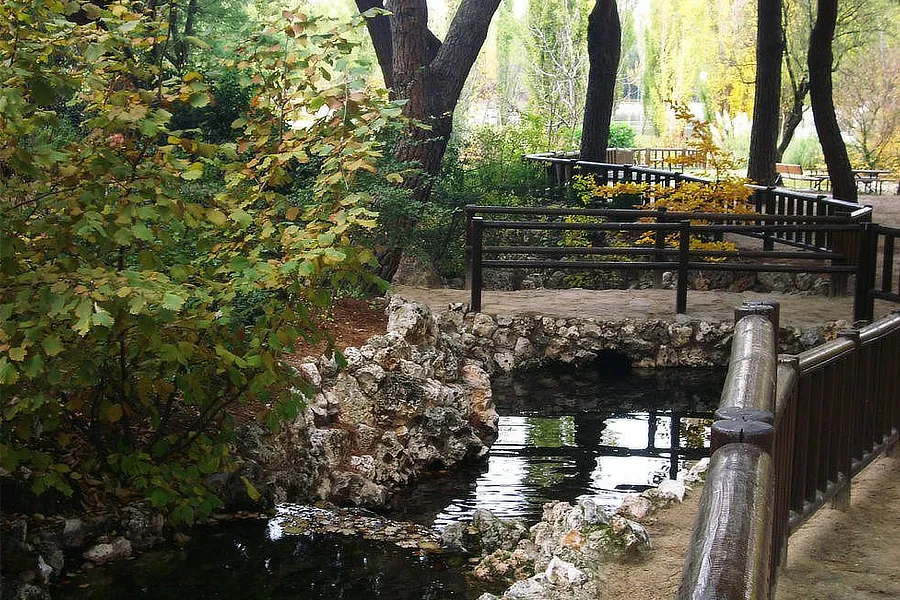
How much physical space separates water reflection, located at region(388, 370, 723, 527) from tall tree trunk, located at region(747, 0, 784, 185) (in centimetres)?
713

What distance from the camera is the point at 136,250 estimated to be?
5879 millimetres

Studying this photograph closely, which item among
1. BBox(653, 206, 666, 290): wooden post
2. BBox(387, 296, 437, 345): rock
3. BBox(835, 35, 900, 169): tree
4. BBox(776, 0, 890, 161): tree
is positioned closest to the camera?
BBox(387, 296, 437, 345): rock

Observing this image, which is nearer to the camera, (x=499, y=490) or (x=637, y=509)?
(x=637, y=509)

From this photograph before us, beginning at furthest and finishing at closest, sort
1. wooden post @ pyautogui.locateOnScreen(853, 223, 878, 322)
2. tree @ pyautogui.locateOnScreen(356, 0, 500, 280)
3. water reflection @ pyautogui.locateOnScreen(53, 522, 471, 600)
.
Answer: tree @ pyautogui.locateOnScreen(356, 0, 500, 280) → wooden post @ pyautogui.locateOnScreen(853, 223, 878, 322) → water reflection @ pyautogui.locateOnScreen(53, 522, 471, 600)

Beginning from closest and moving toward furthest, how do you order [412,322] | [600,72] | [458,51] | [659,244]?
[412,322] → [659,244] → [458,51] → [600,72]

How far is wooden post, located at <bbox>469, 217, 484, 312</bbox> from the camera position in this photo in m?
11.8

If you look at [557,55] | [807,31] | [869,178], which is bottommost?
[869,178]

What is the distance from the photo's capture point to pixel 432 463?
884cm

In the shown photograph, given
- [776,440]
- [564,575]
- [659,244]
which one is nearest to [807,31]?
[659,244]

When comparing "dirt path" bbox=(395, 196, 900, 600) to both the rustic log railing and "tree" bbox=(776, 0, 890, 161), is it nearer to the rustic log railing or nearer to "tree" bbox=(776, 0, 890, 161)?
the rustic log railing

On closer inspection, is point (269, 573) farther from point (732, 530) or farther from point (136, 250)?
point (732, 530)

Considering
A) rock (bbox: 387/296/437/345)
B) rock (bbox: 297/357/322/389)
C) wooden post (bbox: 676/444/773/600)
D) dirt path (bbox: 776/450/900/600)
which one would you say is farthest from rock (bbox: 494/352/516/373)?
wooden post (bbox: 676/444/773/600)

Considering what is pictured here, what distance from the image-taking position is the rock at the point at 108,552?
595 cm

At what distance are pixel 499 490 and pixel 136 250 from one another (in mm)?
3734
